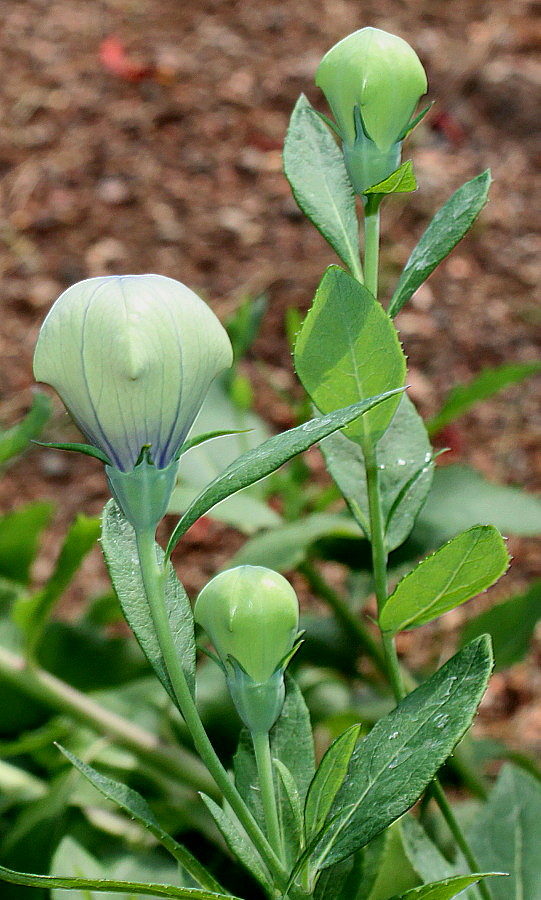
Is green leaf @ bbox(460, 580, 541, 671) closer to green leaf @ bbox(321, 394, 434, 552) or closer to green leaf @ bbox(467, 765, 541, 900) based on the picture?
green leaf @ bbox(467, 765, 541, 900)

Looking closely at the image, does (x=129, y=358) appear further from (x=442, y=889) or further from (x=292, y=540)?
(x=292, y=540)

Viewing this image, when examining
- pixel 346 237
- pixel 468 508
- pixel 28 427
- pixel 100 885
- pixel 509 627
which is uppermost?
pixel 346 237

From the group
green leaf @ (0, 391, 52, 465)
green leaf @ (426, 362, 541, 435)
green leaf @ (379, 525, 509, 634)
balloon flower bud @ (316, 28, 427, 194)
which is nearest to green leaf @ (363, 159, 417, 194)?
balloon flower bud @ (316, 28, 427, 194)

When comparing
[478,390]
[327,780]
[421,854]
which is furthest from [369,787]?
[478,390]

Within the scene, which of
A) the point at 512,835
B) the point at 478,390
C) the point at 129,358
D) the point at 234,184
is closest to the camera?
the point at 129,358

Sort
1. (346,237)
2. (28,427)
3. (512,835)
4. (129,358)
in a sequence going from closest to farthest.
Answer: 1. (129,358)
2. (346,237)
3. (512,835)
4. (28,427)

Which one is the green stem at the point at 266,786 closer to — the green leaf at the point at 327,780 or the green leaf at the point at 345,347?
the green leaf at the point at 327,780
